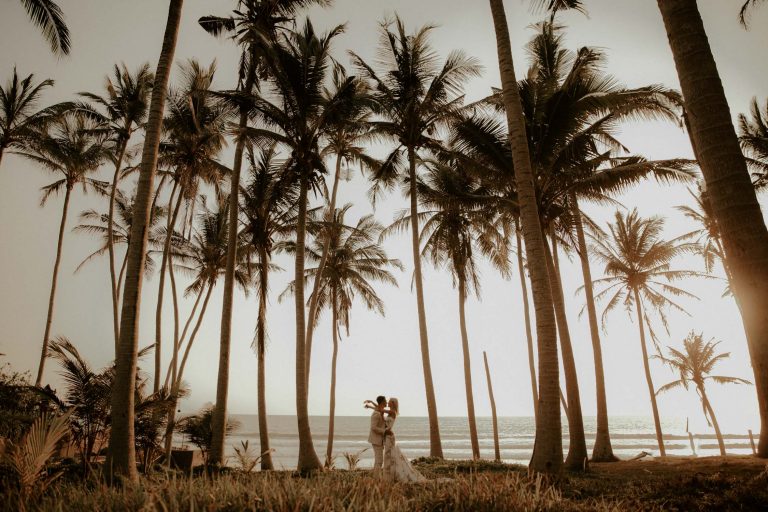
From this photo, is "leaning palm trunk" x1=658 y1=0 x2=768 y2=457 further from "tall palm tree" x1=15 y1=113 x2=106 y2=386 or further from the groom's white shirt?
"tall palm tree" x1=15 y1=113 x2=106 y2=386

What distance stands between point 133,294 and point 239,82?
9.74 metres

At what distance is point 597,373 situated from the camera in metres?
14.4

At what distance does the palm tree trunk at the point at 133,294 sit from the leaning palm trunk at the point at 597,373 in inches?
455

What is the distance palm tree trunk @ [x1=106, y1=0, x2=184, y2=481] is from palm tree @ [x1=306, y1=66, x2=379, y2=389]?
5.86 m

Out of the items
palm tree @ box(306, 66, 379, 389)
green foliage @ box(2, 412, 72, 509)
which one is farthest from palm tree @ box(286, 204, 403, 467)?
green foliage @ box(2, 412, 72, 509)

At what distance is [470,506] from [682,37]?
4.37m

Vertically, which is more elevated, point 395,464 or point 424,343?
point 424,343

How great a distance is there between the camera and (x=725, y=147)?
12.0 feet

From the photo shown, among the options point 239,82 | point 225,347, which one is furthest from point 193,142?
point 225,347

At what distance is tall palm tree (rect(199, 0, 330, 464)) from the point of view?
1243cm

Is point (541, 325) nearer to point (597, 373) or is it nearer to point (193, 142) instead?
point (597, 373)

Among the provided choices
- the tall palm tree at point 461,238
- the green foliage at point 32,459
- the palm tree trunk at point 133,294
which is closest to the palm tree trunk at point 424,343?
the tall palm tree at point 461,238

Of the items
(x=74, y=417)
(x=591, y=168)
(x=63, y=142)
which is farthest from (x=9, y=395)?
(x=591, y=168)

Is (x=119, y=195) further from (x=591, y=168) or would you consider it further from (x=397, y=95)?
(x=591, y=168)
